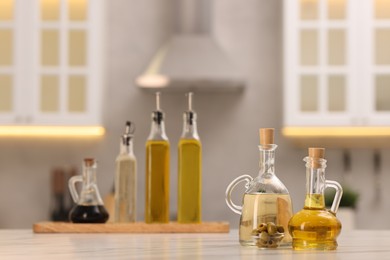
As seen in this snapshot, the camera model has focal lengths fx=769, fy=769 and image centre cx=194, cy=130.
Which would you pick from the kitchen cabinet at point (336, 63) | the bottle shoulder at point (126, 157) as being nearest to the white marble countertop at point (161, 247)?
the bottle shoulder at point (126, 157)

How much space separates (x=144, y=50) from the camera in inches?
188

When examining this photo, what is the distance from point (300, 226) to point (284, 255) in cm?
9

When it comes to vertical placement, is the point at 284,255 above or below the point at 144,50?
below

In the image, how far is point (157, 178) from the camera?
216cm

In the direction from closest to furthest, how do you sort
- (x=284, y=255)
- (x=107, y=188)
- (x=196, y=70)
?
(x=284, y=255) < (x=196, y=70) < (x=107, y=188)

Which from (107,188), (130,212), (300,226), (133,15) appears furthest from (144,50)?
(300,226)

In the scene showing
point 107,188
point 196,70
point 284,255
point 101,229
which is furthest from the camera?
point 107,188

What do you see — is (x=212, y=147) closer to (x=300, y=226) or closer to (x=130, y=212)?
(x=130, y=212)

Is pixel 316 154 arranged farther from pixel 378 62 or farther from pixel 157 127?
pixel 378 62

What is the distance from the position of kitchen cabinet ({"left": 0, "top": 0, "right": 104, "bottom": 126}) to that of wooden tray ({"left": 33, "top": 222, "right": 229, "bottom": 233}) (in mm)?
2292

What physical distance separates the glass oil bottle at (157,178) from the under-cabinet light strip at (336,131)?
228cm

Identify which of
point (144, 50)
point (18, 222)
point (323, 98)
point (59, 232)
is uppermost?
point (144, 50)

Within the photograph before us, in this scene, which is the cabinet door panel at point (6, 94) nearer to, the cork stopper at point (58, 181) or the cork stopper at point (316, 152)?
the cork stopper at point (58, 181)

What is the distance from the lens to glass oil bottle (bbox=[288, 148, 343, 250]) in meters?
1.55
